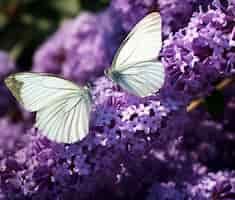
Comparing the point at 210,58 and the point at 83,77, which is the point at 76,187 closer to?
the point at 210,58

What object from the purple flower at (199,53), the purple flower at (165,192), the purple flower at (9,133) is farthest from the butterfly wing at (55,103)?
the purple flower at (9,133)

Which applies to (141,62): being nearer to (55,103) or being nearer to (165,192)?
(55,103)

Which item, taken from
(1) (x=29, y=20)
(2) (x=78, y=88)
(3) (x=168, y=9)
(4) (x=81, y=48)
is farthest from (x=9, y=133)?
(2) (x=78, y=88)

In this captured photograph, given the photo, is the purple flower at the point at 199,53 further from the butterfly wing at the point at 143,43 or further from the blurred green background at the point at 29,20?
the blurred green background at the point at 29,20

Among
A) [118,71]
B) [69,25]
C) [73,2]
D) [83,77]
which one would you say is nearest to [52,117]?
[118,71]

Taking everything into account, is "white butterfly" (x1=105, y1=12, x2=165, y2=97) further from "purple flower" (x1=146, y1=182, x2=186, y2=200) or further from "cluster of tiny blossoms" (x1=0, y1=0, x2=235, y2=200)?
"purple flower" (x1=146, y1=182, x2=186, y2=200)

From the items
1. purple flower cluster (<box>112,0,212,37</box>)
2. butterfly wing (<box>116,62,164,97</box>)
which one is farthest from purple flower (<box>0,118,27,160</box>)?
butterfly wing (<box>116,62,164,97</box>)

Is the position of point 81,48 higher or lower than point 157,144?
higher
